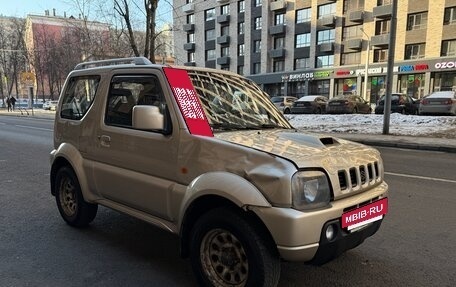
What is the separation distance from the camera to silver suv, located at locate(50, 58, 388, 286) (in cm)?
286

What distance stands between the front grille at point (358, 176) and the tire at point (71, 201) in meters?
2.98

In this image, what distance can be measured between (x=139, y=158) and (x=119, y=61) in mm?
1302

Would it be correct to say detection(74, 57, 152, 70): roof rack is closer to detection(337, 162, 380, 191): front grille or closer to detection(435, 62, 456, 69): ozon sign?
detection(337, 162, 380, 191): front grille

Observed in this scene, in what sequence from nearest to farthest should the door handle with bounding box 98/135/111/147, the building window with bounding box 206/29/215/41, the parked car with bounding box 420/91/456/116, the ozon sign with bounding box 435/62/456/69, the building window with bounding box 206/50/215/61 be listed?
Result: the door handle with bounding box 98/135/111/147 → the parked car with bounding box 420/91/456/116 → the ozon sign with bounding box 435/62/456/69 → the building window with bounding box 206/29/215/41 → the building window with bounding box 206/50/215/61

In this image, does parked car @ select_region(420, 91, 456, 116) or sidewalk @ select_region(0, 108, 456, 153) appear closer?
sidewalk @ select_region(0, 108, 456, 153)

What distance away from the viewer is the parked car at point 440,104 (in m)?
21.3

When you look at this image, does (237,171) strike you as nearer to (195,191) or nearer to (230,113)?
(195,191)

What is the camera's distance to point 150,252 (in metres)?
4.18

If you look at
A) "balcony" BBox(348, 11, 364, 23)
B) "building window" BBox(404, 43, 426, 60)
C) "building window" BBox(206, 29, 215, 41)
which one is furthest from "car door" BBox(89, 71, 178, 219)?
"building window" BBox(206, 29, 215, 41)

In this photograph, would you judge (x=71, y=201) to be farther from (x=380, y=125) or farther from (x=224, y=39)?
(x=224, y=39)

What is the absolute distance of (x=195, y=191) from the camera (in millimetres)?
3211

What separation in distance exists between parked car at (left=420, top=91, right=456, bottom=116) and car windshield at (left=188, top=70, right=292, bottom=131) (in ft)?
65.5

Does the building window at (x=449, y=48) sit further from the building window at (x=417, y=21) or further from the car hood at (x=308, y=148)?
the car hood at (x=308, y=148)

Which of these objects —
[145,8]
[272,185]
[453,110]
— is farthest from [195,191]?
[145,8]
